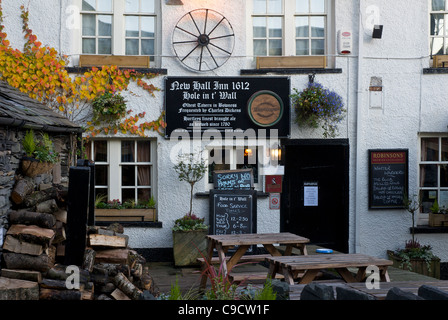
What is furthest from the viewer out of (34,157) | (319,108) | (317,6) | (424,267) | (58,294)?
(317,6)

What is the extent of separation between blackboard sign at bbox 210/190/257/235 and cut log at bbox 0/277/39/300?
457cm

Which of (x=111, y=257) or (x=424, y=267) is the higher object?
(x=111, y=257)

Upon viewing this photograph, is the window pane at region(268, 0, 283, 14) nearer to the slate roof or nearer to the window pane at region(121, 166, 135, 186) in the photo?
the window pane at region(121, 166, 135, 186)

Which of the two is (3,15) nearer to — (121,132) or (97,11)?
(97,11)

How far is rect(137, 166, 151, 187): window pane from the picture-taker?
959cm

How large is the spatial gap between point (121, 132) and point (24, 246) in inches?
164

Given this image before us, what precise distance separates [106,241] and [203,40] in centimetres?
449

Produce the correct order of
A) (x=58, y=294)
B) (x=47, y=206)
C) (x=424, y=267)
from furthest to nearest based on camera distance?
(x=424, y=267), (x=47, y=206), (x=58, y=294)

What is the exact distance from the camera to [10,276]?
205 inches

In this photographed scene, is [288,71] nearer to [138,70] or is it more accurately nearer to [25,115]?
[138,70]

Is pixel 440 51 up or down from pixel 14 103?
up

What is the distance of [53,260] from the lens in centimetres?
557

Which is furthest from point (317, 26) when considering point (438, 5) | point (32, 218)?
point (32, 218)

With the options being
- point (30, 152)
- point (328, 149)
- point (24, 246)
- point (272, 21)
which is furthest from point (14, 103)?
point (328, 149)
